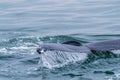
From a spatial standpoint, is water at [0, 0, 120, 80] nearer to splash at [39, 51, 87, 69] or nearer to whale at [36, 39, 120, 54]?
splash at [39, 51, 87, 69]

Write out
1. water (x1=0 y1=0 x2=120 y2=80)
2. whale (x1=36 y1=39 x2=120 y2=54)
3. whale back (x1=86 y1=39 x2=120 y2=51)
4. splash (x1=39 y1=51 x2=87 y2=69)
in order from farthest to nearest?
whale back (x1=86 y1=39 x2=120 y2=51), water (x1=0 y1=0 x2=120 y2=80), splash (x1=39 y1=51 x2=87 y2=69), whale (x1=36 y1=39 x2=120 y2=54)

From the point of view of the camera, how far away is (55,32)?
46.7ft

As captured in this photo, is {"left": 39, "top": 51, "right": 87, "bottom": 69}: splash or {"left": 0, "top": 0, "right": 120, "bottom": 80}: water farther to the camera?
{"left": 0, "top": 0, "right": 120, "bottom": 80}: water

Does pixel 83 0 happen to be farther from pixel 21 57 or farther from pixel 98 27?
pixel 21 57

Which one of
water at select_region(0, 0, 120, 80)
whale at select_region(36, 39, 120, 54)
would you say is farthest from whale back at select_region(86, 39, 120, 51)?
water at select_region(0, 0, 120, 80)

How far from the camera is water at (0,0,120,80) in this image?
903 centimetres

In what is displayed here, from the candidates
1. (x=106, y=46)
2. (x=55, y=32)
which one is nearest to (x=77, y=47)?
(x=106, y=46)

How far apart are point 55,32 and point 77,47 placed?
18.3ft

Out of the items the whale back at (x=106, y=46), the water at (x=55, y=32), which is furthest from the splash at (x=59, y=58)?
the whale back at (x=106, y=46)

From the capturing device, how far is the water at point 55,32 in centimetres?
903

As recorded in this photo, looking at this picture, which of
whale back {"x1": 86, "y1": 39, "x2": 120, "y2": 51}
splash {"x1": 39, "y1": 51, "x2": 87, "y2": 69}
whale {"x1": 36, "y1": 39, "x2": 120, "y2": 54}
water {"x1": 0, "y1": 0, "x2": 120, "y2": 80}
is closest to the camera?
whale {"x1": 36, "y1": 39, "x2": 120, "y2": 54}

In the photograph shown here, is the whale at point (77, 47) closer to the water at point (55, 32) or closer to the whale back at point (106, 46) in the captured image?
the whale back at point (106, 46)

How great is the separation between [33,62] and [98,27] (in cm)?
491

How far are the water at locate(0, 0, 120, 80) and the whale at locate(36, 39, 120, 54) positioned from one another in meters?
0.16
